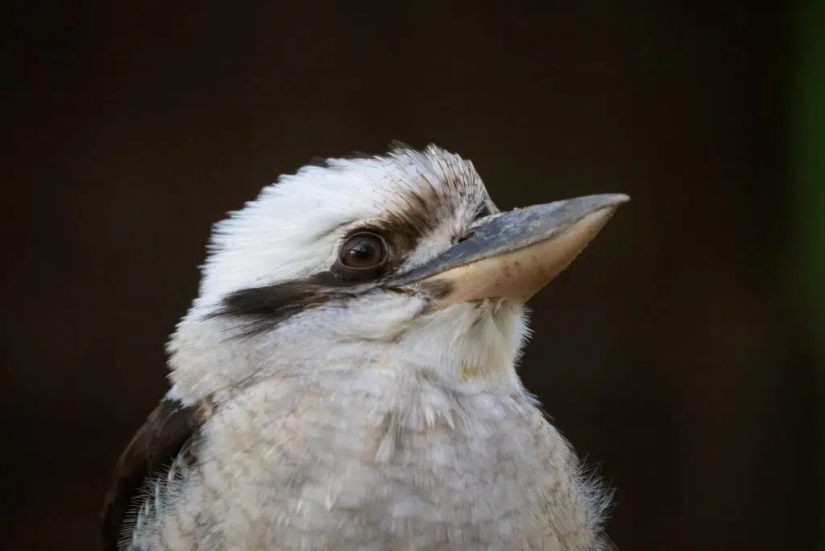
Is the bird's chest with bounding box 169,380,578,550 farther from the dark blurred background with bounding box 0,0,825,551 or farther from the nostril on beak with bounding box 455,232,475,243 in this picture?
the dark blurred background with bounding box 0,0,825,551

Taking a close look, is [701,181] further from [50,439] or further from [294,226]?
[50,439]

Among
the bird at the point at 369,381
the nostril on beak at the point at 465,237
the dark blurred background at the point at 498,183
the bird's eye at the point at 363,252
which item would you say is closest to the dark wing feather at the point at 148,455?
the bird at the point at 369,381

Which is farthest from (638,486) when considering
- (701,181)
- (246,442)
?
(246,442)

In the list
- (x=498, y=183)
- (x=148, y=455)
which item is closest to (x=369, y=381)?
(x=148, y=455)

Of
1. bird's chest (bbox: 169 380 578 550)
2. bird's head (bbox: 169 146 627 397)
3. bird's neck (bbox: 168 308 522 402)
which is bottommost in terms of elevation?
bird's chest (bbox: 169 380 578 550)

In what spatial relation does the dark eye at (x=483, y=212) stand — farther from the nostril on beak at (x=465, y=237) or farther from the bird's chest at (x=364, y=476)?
the bird's chest at (x=364, y=476)

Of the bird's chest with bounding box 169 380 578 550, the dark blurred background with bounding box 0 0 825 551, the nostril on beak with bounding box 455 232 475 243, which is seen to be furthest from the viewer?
the dark blurred background with bounding box 0 0 825 551

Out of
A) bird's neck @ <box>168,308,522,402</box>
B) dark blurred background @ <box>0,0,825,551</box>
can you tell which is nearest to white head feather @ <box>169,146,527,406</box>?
bird's neck @ <box>168,308,522,402</box>

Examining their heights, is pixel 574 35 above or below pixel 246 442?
above
